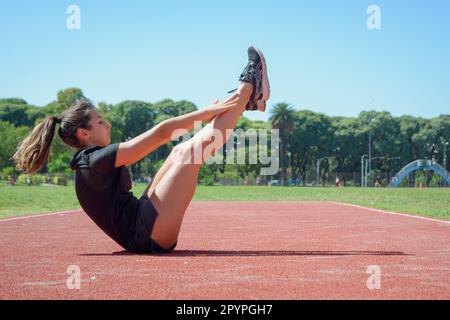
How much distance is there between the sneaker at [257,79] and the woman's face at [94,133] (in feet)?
5.03

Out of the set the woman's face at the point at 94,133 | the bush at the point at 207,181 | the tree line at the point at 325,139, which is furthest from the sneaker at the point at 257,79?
the tree line at the point at 325,139

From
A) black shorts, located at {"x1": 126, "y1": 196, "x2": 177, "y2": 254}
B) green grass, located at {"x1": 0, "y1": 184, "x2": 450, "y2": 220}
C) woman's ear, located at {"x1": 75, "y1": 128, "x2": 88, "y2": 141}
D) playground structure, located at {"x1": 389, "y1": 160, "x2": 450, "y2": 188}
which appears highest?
woman's ear, located at {"x1": 75, "y1": 128, "x2": 88, "y2": 141}

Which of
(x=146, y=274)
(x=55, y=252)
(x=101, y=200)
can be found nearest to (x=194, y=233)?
(x=55, y=252)

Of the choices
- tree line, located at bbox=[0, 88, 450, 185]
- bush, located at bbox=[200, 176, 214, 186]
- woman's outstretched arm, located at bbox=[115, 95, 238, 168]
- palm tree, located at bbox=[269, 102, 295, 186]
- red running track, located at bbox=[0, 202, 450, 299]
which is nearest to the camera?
red running track, located at bbox=[0, 202, 450, 299]

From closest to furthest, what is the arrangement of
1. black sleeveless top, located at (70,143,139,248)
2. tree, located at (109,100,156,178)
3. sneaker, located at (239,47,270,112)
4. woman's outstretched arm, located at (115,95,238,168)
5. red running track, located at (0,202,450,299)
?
1. red running track, located at (0,202,450,299)
2. woman's outstretched arm, located at (115,95,238,168)
3. black sleeveless top, located at (70,143,139,248)
4. sneaker, located at (239,47,270,112)
5. tree, located at (109,100,156,178)

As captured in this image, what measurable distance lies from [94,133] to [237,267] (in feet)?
6.20

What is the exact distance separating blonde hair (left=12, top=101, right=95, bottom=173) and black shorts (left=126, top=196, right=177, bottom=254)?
95 centimetres

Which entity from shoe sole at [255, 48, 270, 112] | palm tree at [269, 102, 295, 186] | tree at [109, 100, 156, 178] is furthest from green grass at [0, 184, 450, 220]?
palm tree at [269, 102, 295, 186]

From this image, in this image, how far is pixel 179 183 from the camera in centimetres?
525

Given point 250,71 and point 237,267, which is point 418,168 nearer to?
point 250,71

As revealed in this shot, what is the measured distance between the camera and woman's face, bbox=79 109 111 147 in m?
5.44

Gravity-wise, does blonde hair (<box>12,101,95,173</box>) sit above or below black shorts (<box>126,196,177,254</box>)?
above

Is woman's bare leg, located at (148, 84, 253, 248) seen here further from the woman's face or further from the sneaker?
the woman's face
